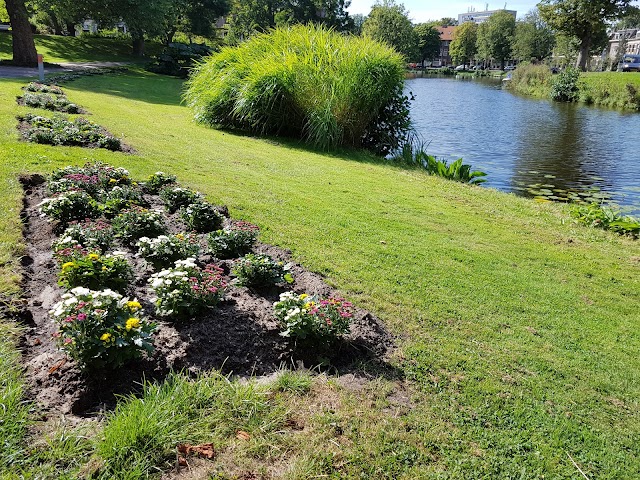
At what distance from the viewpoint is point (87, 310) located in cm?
273

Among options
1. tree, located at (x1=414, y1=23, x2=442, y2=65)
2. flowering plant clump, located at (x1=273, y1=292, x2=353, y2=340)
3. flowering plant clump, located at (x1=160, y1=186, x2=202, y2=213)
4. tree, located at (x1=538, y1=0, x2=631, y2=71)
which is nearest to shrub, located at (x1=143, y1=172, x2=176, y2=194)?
flowering plant clump, located at (x1=160, y1=186, x2=202, y2=213)

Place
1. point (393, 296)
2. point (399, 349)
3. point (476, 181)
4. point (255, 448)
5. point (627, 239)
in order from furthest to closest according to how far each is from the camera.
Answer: point (476, 181) < point (627, 239) < point (393, 296) < point (399, 349) < point (255, 448)

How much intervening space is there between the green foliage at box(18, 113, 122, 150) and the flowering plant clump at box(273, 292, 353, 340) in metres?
6.88

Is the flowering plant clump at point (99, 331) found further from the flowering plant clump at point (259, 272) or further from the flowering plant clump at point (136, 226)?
the flowering plant clump at point (136, 226)

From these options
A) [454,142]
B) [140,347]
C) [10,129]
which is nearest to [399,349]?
[140,347]

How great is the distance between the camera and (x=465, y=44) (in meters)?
108

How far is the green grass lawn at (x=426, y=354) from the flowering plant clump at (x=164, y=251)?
40.4 inches

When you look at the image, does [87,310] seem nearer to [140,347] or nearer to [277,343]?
[140,347]

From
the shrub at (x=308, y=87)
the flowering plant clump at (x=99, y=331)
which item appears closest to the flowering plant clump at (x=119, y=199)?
the flowering plant clump at (x=99, y=331)

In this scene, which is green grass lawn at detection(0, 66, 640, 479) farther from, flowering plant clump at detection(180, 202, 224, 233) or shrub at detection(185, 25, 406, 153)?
shrub at detection(185, 25, 406, 153)

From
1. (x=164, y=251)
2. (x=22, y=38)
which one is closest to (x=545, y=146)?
(x=164, y=251)

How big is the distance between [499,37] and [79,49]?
80.5 metres

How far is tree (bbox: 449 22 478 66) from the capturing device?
108m

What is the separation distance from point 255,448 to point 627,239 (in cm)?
791
